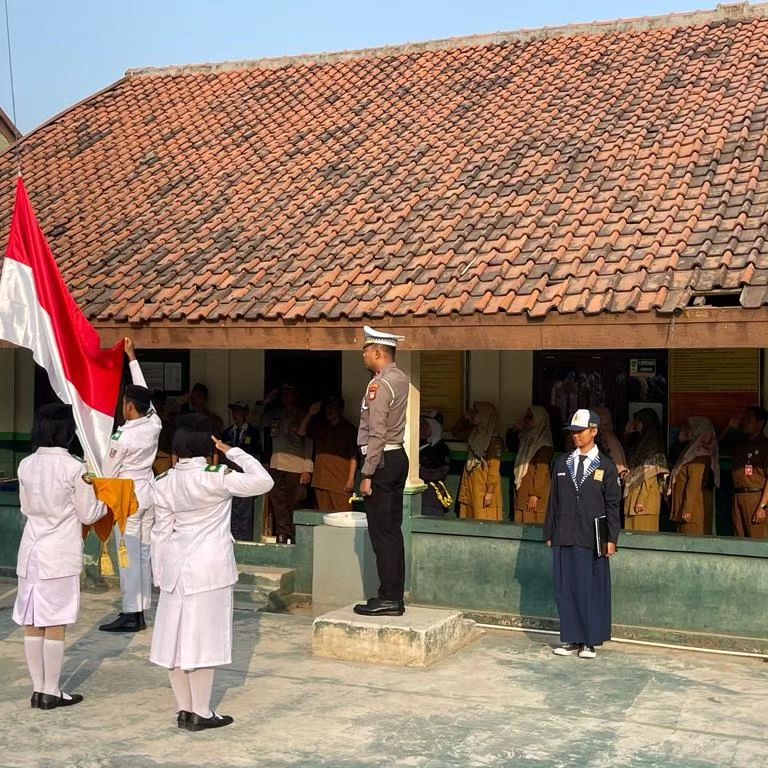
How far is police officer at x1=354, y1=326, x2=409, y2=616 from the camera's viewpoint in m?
7.93

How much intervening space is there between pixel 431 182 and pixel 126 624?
4.91 m

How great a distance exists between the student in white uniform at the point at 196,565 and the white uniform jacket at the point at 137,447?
2356mm

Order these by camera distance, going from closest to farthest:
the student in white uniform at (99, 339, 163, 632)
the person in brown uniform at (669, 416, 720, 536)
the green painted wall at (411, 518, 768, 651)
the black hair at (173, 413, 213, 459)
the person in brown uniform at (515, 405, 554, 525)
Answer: the black hair at (173, 413, 213, 459) < the green painted wall at (411, 518, 768, 651) < the student in white uniform at (99, 339, 163, 632) < the person in brown uniform at (669, 416, 720, 536) < the person in brown uniform at (515, 405, 554, 525)

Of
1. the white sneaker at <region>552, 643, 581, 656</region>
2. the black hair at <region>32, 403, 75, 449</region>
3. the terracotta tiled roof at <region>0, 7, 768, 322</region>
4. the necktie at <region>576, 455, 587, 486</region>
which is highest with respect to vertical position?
the terracotta tiled roof at <region>0, 7, 768, 322</region>

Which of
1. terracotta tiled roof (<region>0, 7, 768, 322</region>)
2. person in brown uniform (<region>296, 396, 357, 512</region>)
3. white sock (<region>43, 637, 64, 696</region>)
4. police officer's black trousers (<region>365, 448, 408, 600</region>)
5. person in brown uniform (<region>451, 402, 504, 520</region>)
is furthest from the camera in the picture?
person in brown uniform (<region>296, 396, 357, 512</region>)

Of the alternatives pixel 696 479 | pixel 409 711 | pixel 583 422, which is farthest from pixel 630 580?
pixel 409 711

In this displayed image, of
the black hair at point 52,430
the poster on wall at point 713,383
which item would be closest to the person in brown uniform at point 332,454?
the poster on wall at point 713,383

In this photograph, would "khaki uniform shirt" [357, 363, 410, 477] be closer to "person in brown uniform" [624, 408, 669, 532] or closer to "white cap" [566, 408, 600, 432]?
"white cap" [566, 408, 600, 432]

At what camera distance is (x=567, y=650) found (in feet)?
27.0

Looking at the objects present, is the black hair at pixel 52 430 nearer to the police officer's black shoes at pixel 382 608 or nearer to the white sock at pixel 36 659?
the white sock at pixel 36 659

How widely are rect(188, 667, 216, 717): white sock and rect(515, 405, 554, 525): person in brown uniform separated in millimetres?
4665

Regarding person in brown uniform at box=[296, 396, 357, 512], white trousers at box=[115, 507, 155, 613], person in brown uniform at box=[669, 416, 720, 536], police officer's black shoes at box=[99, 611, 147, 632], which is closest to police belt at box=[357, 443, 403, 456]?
white trousers at box=[115, 507, 155, 613]

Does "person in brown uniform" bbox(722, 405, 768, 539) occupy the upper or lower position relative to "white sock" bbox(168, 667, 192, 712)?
upper

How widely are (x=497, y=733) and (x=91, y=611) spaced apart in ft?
14.3
